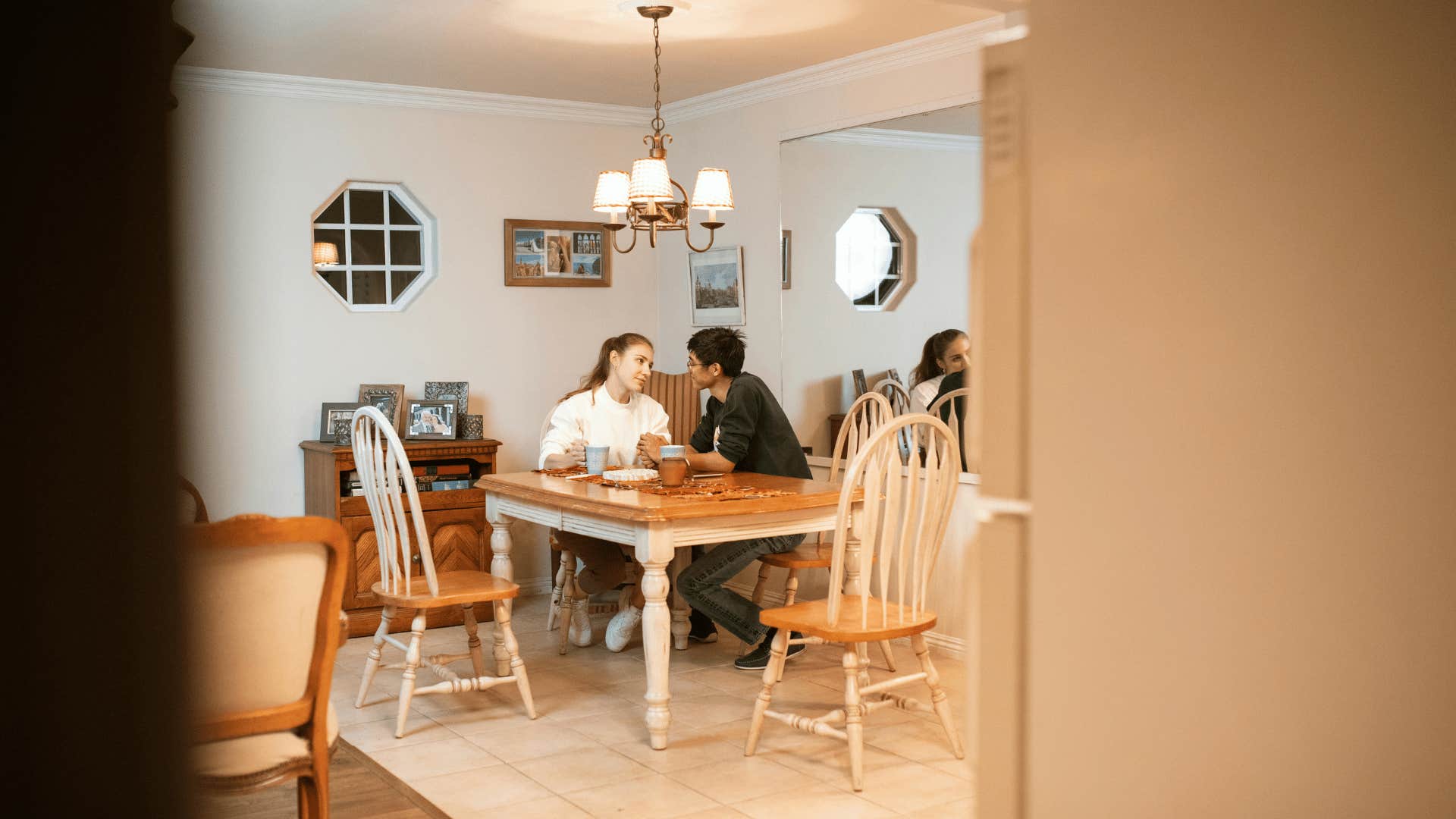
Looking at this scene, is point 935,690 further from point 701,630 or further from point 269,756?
point 269,756

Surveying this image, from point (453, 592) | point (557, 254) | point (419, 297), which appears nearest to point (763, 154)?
point (557, 254)

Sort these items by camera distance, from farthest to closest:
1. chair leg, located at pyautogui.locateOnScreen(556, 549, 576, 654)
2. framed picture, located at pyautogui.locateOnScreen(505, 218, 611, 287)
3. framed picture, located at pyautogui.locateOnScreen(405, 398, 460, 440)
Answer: framed picture, located at pyautogui.locateOnScreen(505, 218, 611, 287) < framed picture, located at pyautogui.locateOnScreen(405, 398, 460, 440) < chair leg, located at pyautogui.locateOnScreen(556, 549, 576, 654)

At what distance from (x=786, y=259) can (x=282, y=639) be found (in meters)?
3.46

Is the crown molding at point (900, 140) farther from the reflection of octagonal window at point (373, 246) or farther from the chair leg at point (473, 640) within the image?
the chair leg at point (473, 640)

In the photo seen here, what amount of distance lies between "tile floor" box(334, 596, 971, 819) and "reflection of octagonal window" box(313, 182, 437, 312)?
1.72 meters

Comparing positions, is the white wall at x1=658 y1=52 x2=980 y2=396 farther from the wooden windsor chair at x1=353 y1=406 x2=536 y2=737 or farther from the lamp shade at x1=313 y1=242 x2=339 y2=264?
the wooden windsor chair at x1=353 y1=406 x2=536 y2=737

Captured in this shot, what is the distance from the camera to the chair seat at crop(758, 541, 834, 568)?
423 cm

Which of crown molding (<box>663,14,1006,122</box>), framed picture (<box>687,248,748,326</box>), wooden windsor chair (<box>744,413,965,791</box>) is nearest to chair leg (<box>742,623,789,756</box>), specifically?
wooden windsor chair (<box>744,413,965,791</box>)

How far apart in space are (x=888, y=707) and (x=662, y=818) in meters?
1.18

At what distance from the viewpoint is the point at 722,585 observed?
4.23m

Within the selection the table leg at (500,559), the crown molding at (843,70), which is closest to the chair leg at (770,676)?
the table leg at (500,559)

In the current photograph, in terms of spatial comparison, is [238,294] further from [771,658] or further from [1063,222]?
[1063,222]

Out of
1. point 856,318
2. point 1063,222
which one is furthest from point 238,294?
point 1063,222

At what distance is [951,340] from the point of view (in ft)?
15.0
